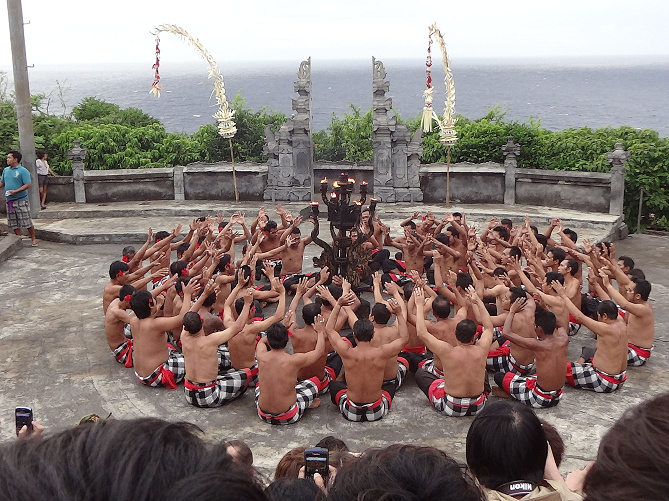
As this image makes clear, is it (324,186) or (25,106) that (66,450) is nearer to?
(324,186)

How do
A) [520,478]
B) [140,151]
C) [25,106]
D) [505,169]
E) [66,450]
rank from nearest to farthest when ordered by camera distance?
1. [66,450]
2. [520,478]
3. [25,106]
4. [505,169]
5. [140,151]

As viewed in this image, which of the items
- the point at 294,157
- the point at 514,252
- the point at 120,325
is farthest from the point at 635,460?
the point at 294,157

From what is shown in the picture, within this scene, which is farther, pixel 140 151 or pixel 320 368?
pixel 140 151

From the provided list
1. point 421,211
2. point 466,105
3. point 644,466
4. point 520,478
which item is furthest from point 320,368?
point 466,105

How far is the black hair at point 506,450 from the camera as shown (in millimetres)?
3672

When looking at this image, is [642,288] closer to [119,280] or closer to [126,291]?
[126,291]

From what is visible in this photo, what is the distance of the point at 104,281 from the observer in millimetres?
12453

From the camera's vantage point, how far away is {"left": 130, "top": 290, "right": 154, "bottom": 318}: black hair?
26.6 feet

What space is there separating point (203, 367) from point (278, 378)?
36.4 inches

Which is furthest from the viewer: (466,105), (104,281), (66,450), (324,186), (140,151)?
(466,105)

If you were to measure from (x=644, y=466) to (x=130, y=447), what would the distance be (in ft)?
3.72

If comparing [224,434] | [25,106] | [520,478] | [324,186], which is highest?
[25,106]

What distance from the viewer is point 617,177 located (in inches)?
613

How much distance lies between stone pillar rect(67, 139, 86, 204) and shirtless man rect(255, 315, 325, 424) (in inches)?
448
